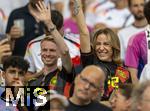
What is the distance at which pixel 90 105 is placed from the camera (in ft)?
27.2

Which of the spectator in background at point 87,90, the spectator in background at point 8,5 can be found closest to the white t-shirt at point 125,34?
the spectator in background at point 8,5

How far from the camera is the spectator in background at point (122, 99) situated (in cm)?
820

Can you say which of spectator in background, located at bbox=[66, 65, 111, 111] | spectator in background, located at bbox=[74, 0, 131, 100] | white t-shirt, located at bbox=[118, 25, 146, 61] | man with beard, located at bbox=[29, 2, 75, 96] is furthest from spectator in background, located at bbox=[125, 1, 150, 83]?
spectator in background, located at bbox=[66, 65, 111, 111]

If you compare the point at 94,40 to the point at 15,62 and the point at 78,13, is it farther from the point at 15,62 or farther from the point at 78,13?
the point at 15,62

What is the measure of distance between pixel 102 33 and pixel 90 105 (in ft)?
5.47

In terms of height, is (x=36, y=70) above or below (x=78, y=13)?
below

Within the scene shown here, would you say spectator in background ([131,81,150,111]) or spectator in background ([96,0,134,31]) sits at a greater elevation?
spectator in background ([96,0,134,31])

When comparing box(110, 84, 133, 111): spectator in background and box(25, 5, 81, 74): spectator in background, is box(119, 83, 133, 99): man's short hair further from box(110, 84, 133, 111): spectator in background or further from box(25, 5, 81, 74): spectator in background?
box(25, 5, 81, 74): spectator in background

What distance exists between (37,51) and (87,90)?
9.89 feet

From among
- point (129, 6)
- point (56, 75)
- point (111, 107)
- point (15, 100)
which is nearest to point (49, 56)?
point (56, 75)

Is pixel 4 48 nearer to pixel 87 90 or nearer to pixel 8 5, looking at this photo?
pixel 87 90

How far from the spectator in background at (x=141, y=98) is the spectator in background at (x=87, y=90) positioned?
20.4 inches

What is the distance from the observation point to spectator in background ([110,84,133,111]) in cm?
820

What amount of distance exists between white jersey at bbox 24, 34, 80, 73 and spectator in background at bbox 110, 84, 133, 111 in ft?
7.91
